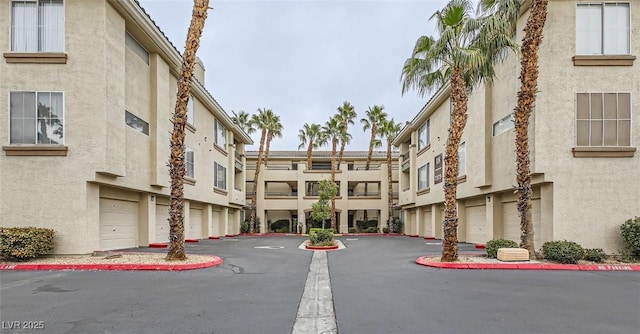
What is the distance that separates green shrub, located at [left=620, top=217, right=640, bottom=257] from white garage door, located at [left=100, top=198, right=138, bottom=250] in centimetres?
1970

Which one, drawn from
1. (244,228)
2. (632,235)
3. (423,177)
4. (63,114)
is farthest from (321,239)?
(244,228)

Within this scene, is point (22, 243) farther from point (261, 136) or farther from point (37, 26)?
point (261, 136)

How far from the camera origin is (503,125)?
1852cm

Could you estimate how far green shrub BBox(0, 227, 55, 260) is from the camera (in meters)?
12.4

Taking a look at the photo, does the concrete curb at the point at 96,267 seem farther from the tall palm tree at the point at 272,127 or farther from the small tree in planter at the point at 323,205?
the tall palm tree at the point at 272,127

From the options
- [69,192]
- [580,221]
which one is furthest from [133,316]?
[580,221]

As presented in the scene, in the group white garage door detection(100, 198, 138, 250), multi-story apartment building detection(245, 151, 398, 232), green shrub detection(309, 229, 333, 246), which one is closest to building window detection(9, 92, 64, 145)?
white garage door detection(100, 198, 138, 250)

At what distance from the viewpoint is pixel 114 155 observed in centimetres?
1491

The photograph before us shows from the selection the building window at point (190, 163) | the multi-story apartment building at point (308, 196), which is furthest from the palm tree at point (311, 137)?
the building window at point (190, 163)

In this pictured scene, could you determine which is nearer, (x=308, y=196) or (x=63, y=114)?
(x=63, y=114)

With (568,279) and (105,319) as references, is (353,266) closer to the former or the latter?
(568,279)

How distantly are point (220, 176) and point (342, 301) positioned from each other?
25.4 meters

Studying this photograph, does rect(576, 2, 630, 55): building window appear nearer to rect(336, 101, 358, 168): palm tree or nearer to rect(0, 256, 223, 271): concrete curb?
rect(0, 256, 223, 271): concrete curb

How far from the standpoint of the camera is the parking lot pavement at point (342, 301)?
621cm
